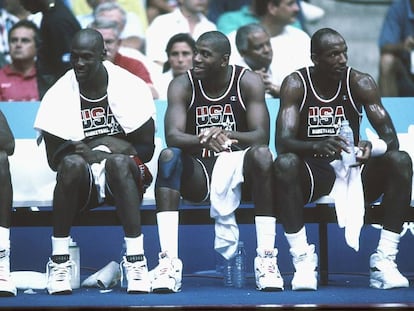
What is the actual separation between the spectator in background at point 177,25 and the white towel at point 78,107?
1685 millimetres

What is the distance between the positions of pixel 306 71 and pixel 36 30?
2391 mm

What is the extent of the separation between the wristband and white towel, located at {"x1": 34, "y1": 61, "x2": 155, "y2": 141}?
1247mm

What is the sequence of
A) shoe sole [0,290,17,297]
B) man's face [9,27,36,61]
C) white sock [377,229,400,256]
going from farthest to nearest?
1. man's face [9,27,36,61]
2. white sock [377,229,400,256]
3. shoe sole [0,290,17,297]

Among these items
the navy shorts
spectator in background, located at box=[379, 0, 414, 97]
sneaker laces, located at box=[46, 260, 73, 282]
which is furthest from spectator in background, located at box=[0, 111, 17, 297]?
spectator in background, located at box=[379, 0, 414, 97]

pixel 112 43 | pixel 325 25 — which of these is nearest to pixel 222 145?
pixel 112 43

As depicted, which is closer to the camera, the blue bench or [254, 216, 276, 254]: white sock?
[254, 216, 276, 254]: white sock

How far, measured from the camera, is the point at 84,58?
20.1ft

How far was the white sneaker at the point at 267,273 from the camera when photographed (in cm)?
581

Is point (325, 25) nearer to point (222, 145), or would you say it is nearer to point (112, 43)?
point (112, 43)

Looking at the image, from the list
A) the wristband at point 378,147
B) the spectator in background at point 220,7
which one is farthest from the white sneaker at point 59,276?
the spectator in background at point 220,7

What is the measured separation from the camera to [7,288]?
18.8ft

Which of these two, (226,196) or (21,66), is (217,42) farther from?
(21,66)

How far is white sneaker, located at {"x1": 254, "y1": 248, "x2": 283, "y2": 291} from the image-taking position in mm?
5812

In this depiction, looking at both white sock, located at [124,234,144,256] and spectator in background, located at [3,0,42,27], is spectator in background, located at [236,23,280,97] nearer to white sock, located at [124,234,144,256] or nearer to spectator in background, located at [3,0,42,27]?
spectator in background, located at [3,0,42,27]
